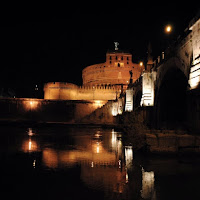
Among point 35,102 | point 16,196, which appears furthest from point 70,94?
point 16,196

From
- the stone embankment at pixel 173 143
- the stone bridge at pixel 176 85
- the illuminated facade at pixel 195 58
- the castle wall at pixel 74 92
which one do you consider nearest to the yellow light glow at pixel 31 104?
the castle wall at pixel 74 92

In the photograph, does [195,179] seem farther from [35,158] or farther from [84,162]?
[35,158]

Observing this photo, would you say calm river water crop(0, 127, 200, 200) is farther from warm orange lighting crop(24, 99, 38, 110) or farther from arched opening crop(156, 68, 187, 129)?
warm orange lighting crop(24, 99, 38, 110)

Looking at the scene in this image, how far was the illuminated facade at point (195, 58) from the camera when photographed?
10.3m

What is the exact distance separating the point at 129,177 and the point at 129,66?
213 feet

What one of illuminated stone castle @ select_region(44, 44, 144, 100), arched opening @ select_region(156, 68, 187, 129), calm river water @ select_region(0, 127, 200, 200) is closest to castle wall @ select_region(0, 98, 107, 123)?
illuminated stone castle @ select_region(44, 44, 144, 100)

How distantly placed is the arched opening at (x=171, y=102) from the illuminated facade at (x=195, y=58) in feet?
20.2

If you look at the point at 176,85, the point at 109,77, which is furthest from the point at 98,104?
the point at 176,85

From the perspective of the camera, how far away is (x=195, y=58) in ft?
35.2

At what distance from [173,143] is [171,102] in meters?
11.4

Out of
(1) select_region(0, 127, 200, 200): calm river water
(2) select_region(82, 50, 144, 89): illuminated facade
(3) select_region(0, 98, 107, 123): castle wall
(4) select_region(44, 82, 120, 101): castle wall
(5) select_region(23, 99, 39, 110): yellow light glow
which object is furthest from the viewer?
(2) select_region(82, 50, 144, 89): illuminated facade

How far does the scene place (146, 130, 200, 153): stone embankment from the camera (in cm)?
852

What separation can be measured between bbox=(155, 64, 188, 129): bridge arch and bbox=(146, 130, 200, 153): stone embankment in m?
8.69

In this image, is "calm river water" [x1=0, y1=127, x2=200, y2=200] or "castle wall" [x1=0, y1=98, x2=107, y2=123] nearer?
"calm river water" [x1=0, y1=127, x2=200, y2=200]
